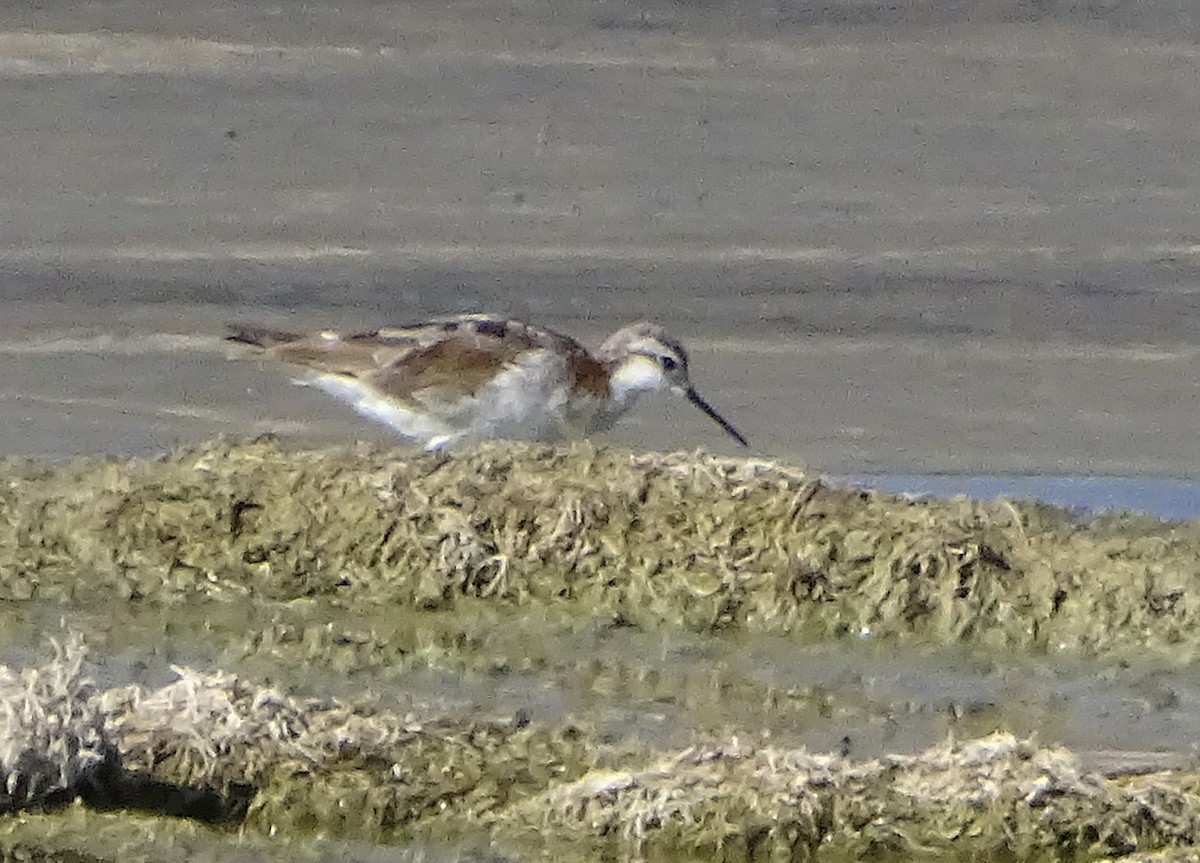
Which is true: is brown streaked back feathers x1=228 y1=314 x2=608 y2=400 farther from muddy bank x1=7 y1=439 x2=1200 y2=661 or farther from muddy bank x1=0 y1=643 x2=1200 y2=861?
muddy bank x1=0 y1=643 x2=1200 y2=861

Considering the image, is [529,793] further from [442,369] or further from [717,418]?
[442,369]

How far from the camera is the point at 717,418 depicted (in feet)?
24.7

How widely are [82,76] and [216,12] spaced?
16.8 inches

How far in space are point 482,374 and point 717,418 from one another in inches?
56.9

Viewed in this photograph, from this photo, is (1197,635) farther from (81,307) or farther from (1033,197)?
(81,307)

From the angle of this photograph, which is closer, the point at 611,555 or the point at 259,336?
the point at 611,555

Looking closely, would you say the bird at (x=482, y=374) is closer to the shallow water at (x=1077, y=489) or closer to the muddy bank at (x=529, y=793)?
the shallow water at (x=1077, y=489)

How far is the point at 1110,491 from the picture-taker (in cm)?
755

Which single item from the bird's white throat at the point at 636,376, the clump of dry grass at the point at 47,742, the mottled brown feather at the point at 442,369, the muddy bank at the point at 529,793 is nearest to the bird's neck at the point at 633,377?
the bird's white throat at the point at 636,376

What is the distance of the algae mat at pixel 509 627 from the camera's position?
15.9 feet

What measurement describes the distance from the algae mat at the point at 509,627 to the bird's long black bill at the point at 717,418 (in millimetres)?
491

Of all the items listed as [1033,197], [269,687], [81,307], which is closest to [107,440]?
[81,307]

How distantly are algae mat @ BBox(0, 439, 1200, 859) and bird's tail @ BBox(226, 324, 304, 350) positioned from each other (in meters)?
0.32

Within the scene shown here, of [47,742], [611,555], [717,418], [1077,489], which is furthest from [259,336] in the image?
[47,742]
